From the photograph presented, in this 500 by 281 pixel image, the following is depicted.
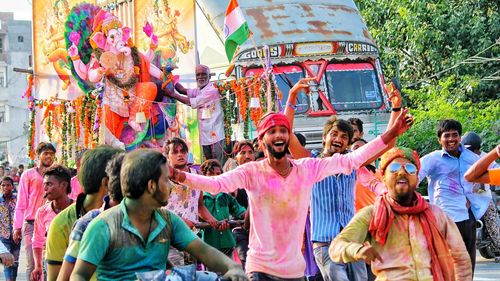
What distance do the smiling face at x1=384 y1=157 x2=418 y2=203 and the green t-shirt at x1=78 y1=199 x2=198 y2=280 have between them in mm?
1587

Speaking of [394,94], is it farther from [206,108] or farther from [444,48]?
[444,48]

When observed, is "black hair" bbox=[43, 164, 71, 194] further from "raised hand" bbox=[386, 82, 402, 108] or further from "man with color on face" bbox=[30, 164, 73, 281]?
"raised hand" bbox=[386, 82, 402, 108]

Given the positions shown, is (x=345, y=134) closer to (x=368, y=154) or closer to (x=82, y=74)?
(x=368, y=154)

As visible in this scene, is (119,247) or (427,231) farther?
(427,231)

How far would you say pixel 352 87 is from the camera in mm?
18719

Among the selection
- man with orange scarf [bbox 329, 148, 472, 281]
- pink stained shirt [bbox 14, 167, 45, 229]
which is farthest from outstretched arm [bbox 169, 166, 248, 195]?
pink stained shirt [bbox 14, 167, 45, 229]

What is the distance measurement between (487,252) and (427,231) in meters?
10.1

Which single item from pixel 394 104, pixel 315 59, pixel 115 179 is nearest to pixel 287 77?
pixel 315 59

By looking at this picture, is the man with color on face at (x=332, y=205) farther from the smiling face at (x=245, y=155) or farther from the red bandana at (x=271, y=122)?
the smiling face at (x=245, y=155)

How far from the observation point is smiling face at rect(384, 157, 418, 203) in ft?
20.6

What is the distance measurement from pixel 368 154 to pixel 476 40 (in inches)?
835

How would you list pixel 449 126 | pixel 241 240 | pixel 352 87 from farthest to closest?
pixel 352 87
pixel 241 240
pixel 449 126

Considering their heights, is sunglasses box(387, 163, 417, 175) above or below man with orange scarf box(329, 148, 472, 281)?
above

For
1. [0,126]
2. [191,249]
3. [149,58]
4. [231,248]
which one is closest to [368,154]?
[191,249]
